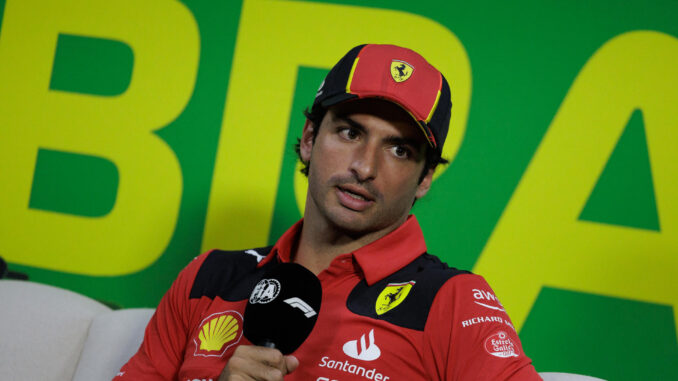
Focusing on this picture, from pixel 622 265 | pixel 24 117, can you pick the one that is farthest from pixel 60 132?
pixel 622 265

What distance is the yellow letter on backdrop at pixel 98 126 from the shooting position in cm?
212

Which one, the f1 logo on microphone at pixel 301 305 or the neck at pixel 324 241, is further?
the neck at pixel 324 241

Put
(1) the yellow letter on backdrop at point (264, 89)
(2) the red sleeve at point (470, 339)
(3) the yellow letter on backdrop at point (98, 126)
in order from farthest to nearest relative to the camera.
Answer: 1. (3) the yellow letter on backdrop at point (98, 126)
2. (1) the yellow letter on backdrop at point (264, 89)
3. (2) the red sleeve at point (470, 339)

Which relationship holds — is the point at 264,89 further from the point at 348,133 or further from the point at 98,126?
the point at 348,133

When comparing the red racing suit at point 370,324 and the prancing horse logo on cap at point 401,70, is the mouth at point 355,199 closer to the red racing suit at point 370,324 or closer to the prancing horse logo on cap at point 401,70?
the red racing suit at point 370,324

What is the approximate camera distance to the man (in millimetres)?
1097

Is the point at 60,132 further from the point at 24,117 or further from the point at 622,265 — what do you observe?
the point at 622,265

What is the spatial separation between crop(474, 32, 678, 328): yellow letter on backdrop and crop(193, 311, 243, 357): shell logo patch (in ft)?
2.89

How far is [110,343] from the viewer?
1621mm

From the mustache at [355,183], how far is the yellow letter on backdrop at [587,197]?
78 cm

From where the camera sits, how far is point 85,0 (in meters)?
2.19

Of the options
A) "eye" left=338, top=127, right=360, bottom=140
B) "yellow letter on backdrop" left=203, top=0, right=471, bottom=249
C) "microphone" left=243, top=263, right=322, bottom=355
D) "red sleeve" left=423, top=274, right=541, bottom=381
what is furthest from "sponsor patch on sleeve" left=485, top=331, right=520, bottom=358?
"yellow letter on backdrop" left=203, top=0, right=471, bottom=249

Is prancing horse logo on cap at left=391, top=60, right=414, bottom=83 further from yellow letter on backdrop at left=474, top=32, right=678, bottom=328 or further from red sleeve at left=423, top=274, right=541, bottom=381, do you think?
yellow letter on backdrop at left=474, top=32, right=678, bottom=328

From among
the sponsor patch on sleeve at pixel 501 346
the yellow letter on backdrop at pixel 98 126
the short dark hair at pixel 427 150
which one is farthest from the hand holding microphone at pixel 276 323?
the yellow letter on backdrop at pixel 98 126
